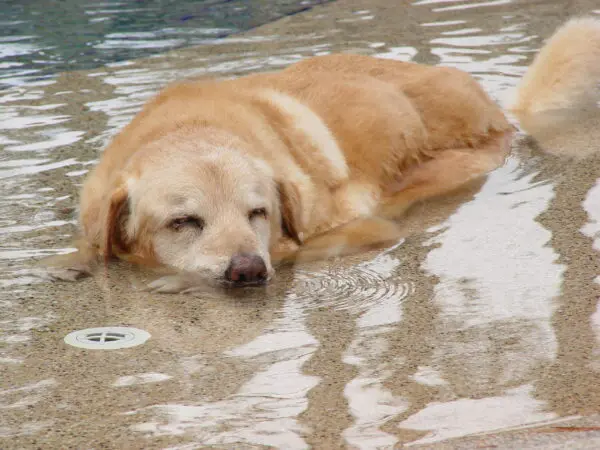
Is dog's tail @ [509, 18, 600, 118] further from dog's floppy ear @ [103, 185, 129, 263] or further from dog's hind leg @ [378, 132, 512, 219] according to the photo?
dog's floppy ear @ [103, 185, 129, 263]

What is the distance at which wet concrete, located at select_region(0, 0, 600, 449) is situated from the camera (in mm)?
2727

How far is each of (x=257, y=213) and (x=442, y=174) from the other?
1.53 meters

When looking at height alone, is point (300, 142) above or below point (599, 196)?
above

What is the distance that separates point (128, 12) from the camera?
39.4 feet

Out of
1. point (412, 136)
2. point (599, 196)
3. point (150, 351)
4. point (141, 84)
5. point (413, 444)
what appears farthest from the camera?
point (141, 84)

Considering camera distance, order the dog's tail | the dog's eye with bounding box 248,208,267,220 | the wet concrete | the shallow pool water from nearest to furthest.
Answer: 1. the wet concrete
2. the dog's eye with bounding box 248,208,267,220
3. the dog's tail
4. the shallow pool water

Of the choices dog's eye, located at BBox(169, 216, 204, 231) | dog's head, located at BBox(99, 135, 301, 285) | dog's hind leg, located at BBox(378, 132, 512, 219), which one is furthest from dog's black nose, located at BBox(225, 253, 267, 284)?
dog's hind leg, located at BBox(378, 132, 512, 219)

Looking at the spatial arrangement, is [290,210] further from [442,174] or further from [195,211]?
[442,174]

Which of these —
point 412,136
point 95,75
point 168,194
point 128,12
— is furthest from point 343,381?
point 128,12

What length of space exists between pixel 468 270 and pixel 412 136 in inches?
68.7

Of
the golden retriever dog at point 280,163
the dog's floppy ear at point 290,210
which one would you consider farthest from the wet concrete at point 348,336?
the dog's floppy ear at point 290,210

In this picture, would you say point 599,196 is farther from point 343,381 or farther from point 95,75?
point 95,75

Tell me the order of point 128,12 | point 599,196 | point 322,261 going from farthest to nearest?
point 128,12 → point 599,196 → point 322,261

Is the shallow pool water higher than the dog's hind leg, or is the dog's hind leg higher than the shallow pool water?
the shallow pool water
